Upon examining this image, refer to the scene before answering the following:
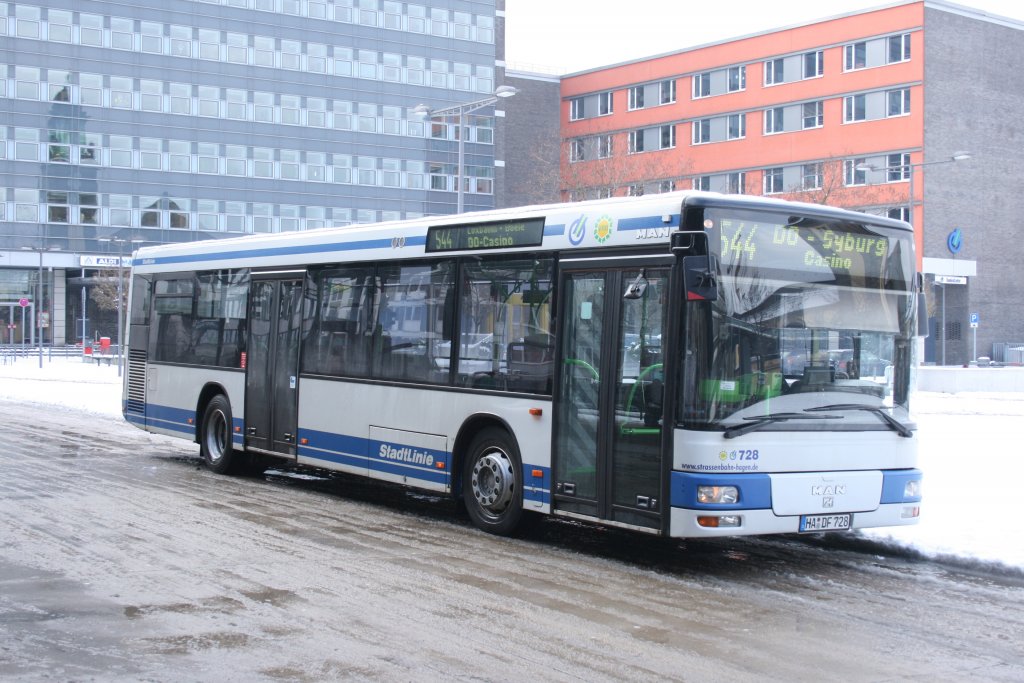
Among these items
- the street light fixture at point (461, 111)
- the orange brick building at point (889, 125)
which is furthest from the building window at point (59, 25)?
the street light fixture at point (461, 111)

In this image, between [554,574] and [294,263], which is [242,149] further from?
[554,574]

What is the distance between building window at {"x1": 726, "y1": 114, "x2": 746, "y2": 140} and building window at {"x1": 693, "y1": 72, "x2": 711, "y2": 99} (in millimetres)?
2501

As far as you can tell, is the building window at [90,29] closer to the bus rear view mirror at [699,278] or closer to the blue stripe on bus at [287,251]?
the blue stripe on bus at [287,251]

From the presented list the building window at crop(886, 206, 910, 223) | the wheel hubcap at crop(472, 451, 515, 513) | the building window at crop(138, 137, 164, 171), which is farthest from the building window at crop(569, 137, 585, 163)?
the wheel hubcap at crop(472, 451, 515, 513)

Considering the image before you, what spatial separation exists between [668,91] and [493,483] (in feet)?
223

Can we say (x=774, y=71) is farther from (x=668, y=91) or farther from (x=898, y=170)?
(x=898, y=170)

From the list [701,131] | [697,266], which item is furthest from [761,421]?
[701,131]

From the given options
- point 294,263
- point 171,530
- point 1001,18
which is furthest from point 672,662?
point 1001,18

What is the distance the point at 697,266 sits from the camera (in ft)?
28.9

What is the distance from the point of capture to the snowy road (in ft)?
21.4

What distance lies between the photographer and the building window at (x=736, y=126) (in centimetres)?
7162

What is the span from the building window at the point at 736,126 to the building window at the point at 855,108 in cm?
712

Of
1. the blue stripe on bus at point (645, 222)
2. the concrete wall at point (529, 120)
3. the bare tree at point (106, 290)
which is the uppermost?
the concrete wall at point (529, 120)

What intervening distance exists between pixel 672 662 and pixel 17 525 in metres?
6.92
